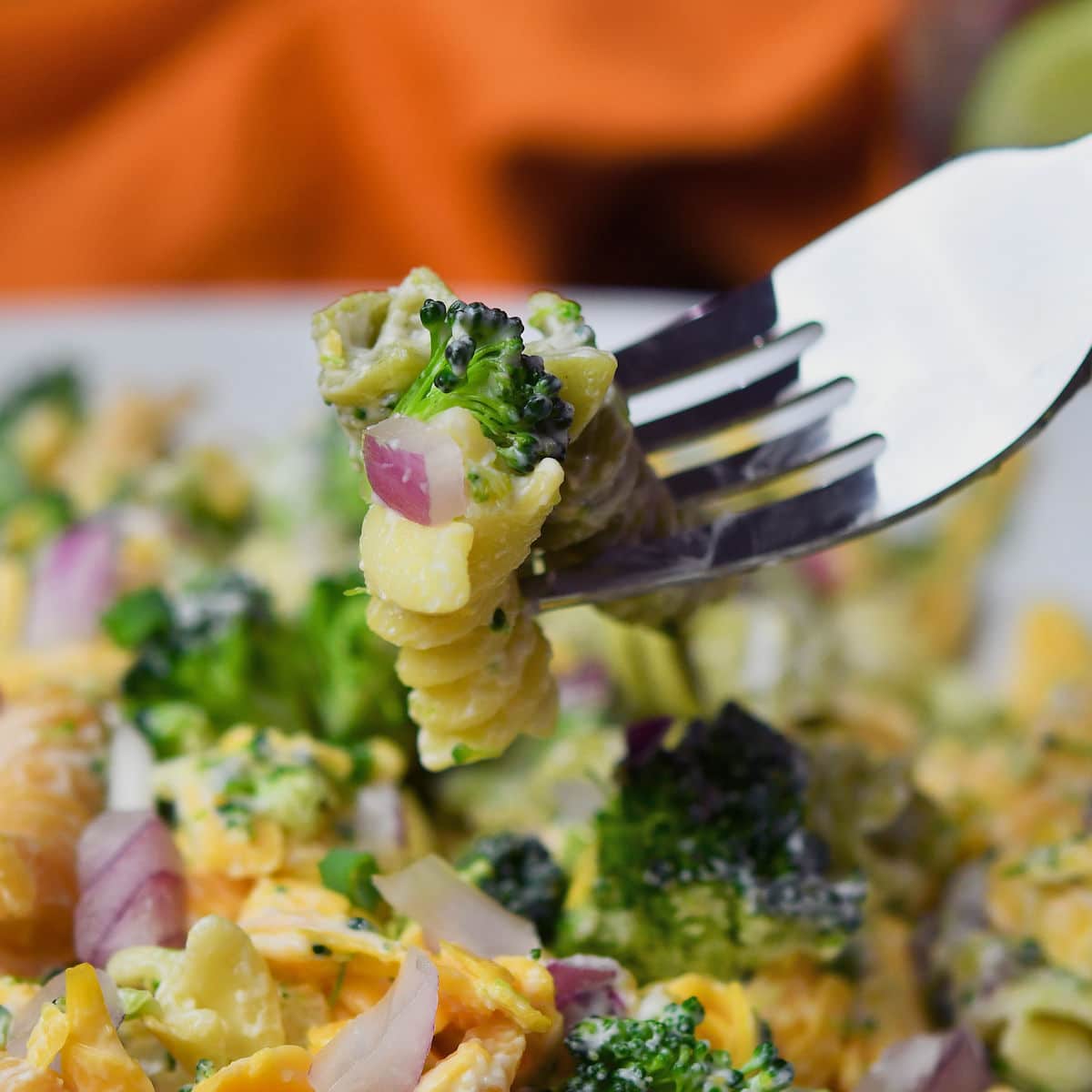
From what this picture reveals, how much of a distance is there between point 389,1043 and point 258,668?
91 cm

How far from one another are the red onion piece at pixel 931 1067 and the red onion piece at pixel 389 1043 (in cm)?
65

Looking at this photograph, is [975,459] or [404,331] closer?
[404,331]

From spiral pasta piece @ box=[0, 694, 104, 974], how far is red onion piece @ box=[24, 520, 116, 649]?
72cm

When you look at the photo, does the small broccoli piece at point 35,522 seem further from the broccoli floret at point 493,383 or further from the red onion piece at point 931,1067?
the red onion piece at point 931,1067

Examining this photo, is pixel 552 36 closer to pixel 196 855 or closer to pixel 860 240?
pixel 860 240

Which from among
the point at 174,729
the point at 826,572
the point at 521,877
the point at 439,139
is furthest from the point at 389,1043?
the point at 439,139

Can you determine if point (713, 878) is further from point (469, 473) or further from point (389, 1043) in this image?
point (469, 473)

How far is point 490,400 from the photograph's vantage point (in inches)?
54.5

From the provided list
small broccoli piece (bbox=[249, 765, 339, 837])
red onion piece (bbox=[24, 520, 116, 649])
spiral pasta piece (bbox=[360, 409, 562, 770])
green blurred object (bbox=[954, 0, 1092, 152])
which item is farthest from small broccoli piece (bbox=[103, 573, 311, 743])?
green blurred object (bbox=[954, 0, 1092, 152])

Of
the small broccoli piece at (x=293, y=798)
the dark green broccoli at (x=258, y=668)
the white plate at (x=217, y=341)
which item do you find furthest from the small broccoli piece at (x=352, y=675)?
the white plate at (x=217, y=341)

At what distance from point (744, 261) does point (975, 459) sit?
2882mm

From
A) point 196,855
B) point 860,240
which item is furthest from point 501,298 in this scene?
point 196,855

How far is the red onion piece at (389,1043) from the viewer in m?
1.42

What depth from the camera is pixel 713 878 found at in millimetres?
1798
